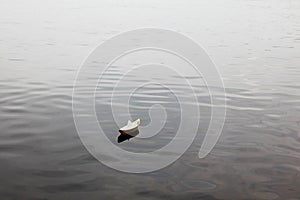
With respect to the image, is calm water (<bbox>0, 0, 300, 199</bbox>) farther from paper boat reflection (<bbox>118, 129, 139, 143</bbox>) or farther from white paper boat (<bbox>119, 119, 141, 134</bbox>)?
white paper boat (<bbox>119, 119, 141, 134</bbox>)

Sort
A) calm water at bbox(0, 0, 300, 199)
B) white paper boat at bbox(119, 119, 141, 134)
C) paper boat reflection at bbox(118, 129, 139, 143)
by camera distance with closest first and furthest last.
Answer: calm water at bbox(0, 0, 300, 199) < paper boat reflection at bbox(118, 129, 139, 143) < white paper boat at bbox(119, 119, 141, 134)

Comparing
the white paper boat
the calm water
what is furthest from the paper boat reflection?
the calm water

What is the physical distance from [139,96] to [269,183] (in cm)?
894

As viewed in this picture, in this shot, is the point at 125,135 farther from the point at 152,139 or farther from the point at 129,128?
the point at 152,139

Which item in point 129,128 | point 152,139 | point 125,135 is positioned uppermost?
point 129,128

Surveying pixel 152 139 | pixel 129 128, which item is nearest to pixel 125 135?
pixel 129 128

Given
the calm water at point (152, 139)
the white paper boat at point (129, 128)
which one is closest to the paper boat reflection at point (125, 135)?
the white paper boat at point (129, 128)

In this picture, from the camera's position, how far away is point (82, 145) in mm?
11469

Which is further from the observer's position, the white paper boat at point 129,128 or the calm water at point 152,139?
the white paper boat at point 129,128

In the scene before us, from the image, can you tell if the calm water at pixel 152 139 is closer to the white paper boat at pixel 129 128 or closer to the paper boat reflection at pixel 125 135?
the paper boat reflection at pixel 125 135

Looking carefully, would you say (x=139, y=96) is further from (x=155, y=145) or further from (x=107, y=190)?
(x=107, y=190)

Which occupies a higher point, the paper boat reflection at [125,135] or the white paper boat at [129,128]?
the white paper boat at [129,128]

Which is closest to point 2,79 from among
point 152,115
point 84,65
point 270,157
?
point 84,65

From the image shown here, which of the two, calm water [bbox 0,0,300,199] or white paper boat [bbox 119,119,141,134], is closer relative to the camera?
calm water [bbox 0,0,300,199]
